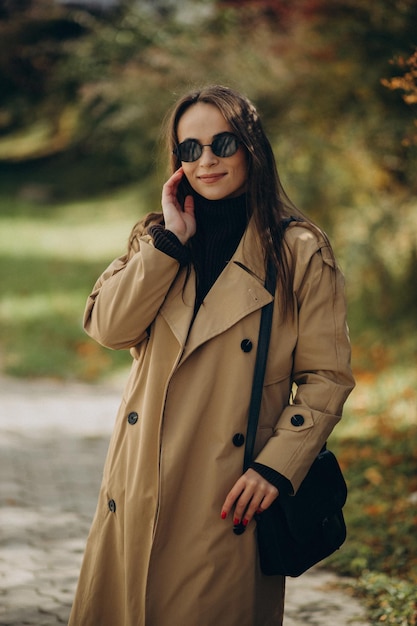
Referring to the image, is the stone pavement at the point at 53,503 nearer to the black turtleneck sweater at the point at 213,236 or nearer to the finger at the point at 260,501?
the finger at the point at 260,501

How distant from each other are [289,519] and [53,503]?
3.35 meters

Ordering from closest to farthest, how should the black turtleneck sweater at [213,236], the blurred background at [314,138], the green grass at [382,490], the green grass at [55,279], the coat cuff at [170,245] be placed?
the coat cuff at [170,245] < the black turtleneck sweater at [213,236] < the green grass at [382,490] < the blurred background at [314,138] < the green grass at [55,279]

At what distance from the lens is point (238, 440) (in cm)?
255

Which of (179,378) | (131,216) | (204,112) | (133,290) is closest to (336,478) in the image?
(179,378)

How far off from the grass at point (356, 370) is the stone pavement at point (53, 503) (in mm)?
263

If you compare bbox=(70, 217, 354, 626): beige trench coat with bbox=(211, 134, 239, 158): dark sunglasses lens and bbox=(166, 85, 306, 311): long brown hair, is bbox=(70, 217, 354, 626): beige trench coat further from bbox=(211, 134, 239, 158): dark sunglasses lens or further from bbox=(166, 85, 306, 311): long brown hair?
bbox=(211, 134, 239, 158): dark sunglasses lens

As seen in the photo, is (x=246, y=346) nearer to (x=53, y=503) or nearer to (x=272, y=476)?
(x=272, y=476)

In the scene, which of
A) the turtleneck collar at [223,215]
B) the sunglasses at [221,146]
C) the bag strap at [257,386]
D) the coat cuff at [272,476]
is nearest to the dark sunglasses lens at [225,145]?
the sunglasses at [221,146]

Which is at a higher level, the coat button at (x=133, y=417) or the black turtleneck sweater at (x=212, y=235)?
the black turtleneck sweater at (x=212, y=235)

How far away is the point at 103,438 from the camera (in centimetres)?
722

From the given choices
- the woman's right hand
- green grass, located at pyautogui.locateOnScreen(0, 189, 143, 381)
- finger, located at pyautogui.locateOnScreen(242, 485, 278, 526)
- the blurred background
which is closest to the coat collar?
the woman's right hand

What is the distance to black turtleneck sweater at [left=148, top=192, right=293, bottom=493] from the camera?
8.83 feet

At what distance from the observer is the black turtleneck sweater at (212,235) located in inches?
106

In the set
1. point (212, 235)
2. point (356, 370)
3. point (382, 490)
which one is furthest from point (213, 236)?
point (356, 370)
